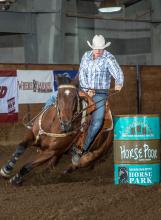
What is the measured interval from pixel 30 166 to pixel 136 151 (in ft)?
5.03

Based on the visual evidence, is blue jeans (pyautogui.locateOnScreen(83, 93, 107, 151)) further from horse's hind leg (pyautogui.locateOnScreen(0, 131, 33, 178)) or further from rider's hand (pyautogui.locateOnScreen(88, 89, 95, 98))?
horse's hind leg (pyautogui.locateOnScreen(0, 131, 33, 178))

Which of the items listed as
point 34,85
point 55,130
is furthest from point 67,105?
point 34,85

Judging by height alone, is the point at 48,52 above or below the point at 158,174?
above

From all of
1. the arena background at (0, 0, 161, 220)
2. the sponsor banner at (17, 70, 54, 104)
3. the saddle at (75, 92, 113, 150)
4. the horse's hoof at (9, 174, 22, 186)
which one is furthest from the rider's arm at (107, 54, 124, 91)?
the sponsor banner at (17, 70, 54, 104)

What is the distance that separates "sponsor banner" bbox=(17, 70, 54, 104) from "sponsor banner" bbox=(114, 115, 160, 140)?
20.8 feet

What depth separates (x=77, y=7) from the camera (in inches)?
946

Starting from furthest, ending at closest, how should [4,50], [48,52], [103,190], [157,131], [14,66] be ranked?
1. [4,50]
2. [48,52]
3. [14,66]
4. [157,131]
5. [103,190]

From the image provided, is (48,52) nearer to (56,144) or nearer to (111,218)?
(56,144)

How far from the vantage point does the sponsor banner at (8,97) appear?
542 inches

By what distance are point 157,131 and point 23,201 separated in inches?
93.9

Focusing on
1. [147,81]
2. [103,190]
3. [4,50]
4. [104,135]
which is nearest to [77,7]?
[4,50]

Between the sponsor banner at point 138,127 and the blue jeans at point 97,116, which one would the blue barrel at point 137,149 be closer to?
the sponsor banner at point 138,127

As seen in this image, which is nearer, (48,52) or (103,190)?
(103,190)

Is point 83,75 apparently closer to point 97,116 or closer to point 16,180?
point 97,116
